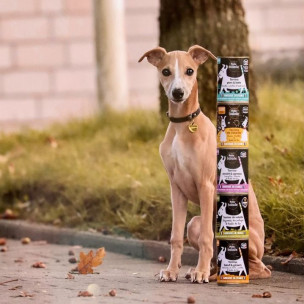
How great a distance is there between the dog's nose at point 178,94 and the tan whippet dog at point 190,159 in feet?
0.17

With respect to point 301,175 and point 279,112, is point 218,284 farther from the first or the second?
point 279,112

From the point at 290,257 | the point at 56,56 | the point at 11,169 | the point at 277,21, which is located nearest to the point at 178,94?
the point at 290,257

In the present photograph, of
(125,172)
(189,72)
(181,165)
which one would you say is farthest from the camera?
Answer: (125,172)

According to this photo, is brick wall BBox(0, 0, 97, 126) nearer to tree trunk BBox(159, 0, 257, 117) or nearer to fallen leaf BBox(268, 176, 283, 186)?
tree trunk BBox(159, 0, 257, 117)

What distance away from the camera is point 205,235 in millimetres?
Result: 7227

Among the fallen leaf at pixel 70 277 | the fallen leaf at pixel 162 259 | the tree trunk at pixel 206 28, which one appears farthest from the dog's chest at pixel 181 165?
the tree trunk at pixel 206 28

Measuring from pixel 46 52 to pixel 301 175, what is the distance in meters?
9.58

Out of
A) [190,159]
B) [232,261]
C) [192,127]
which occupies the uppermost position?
[192,127]

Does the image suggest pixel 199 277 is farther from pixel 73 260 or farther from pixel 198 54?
pixel 73 260

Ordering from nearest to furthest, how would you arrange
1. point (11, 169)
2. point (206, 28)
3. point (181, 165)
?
point (181, 165), point (206, 28), point (11, 169)

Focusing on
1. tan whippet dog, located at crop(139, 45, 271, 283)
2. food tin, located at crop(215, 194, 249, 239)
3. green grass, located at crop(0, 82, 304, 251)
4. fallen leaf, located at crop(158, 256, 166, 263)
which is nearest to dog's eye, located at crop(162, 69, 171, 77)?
tan whippet dog, located at crop(139, 45, 271, 283)

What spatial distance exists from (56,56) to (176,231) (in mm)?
10937

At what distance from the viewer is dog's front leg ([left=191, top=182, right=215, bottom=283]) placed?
7.23m

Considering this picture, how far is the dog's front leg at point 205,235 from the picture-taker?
7227 millimetres
